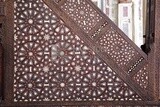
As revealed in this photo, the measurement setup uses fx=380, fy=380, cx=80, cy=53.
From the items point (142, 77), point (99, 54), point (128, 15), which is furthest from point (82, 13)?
point (128, 15)

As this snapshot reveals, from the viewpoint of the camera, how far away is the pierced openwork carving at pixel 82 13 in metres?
3.29

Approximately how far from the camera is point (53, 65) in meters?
3.23

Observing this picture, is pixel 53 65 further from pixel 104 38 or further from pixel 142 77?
pixel 142 77

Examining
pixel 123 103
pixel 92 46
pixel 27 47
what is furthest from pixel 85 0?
pixel 123 103

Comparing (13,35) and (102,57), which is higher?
(13,35)

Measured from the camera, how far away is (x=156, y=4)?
128 inches

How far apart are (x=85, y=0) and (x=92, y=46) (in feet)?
1.37

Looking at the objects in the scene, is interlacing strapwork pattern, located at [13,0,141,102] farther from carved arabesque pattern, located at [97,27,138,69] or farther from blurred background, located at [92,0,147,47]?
blurred background, located at [92,0,147,47]

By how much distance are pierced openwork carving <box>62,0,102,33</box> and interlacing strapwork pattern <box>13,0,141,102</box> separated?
0.12 meters

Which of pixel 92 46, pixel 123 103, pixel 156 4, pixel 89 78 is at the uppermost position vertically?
pixel 156 4

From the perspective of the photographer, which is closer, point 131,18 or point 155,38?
point 155,38

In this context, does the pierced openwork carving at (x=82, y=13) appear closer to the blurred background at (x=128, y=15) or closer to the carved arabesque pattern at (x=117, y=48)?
the carved arabesque pattern at (x=117, y=48)

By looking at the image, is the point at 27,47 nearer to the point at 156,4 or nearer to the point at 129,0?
the point at 156,4

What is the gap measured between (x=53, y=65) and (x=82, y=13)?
53cm
